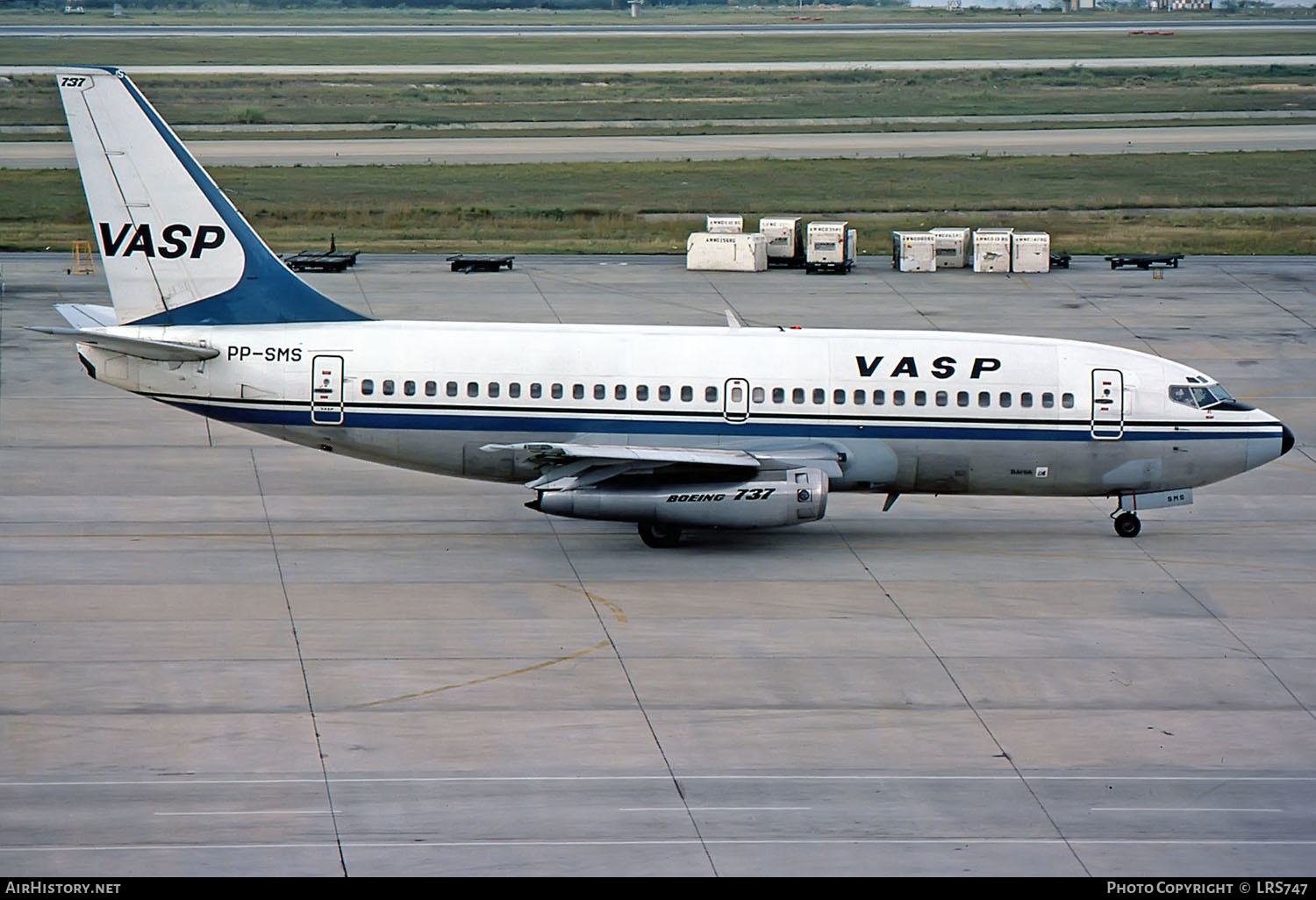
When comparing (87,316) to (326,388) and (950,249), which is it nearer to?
(326,388)

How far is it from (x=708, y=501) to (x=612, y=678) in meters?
6.64

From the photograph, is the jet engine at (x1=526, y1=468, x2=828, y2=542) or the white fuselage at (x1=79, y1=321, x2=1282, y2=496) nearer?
the jet engine at (x1=526, y1=468, x2=828, y2=542)

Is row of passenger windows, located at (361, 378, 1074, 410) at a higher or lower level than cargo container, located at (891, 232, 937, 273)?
higher

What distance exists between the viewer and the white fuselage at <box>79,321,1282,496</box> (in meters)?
32.6

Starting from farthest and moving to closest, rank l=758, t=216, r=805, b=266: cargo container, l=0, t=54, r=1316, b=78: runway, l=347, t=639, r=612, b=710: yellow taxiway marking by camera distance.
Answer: l=0, t=54, r=1316, b=78: runway < l=758, t=216, r=805, b=266: cargo container < l=347, t=639, r=612, b=710: yellow taxiway marking

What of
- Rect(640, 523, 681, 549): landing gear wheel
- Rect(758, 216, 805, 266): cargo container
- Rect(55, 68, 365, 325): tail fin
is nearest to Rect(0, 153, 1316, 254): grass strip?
Rect(758, 216, 805, 266): cargo container

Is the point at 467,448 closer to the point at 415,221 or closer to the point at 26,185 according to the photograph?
the point at 415,221

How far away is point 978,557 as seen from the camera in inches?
1280

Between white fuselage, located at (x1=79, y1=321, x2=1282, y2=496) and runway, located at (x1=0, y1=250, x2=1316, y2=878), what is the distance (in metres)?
1.74

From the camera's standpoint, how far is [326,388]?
32.6 metres

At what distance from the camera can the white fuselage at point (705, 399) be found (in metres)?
32.6

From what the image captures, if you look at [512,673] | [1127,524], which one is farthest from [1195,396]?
[512,673]

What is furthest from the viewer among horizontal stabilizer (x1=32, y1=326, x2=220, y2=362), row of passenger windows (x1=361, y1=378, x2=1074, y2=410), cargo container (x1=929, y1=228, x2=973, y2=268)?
cargo container (x1=929, y1=228, x2=973, y2=268)

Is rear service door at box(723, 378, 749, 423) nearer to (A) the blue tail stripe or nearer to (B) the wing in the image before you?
(B) the wing
